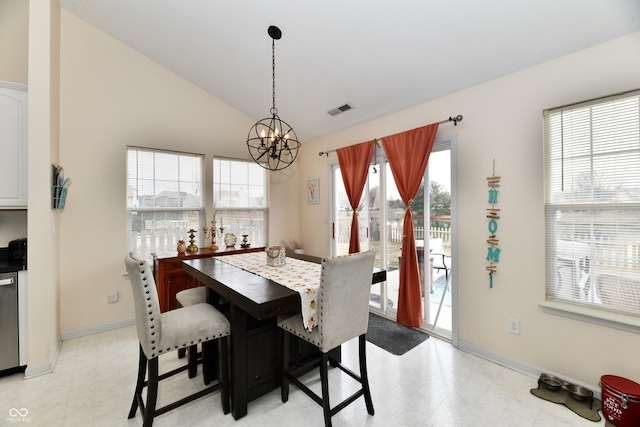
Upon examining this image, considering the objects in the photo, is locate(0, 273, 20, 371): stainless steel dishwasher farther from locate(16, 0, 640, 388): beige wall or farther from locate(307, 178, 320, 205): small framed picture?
locate(307, 178, 320, 205): small framed picture

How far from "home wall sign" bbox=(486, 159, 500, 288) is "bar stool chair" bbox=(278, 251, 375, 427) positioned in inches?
54.4

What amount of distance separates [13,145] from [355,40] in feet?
10.1

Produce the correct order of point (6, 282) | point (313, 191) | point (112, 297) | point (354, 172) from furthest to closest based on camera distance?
point (313, 191), point (354, 172), point (112, 297), point (6, 282)

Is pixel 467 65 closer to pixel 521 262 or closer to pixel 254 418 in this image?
pixel 521 262

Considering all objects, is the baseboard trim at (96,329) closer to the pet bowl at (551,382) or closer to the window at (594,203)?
the pet bowl at (551,382)

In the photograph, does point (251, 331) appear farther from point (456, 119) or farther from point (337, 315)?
point (456, 119)

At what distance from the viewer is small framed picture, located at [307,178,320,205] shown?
4.36m

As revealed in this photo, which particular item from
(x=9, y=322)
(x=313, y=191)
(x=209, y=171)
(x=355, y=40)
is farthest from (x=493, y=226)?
(x=9, y=322)

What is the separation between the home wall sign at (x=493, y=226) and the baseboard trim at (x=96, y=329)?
4.05 metres

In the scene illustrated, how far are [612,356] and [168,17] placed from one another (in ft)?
15.5

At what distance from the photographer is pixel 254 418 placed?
5.94ft

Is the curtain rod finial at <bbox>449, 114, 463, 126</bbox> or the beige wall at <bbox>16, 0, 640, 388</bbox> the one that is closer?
the beige wall at <bbox>16, 0, 640, 388</bbox>

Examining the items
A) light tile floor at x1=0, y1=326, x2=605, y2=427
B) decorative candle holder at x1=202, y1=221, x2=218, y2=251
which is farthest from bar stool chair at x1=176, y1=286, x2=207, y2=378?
decorative candle holder at x1=202, y1=221, x2=218, y2=251

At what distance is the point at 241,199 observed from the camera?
421 cm
